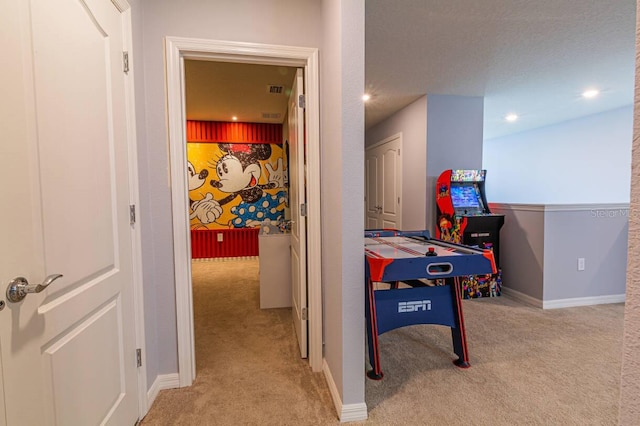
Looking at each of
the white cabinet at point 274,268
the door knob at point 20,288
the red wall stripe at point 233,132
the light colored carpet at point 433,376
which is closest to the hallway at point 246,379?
the light colored carpet at point 433,376

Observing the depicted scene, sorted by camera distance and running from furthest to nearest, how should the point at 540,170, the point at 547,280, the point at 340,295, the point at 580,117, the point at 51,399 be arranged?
the point at 540,170, the point at 580,117, the point at 547,280, the point at 340,295, the point at 51,399

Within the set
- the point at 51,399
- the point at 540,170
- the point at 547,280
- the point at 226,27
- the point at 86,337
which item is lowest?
the point at 547,280

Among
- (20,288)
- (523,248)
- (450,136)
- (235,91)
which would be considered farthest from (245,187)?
(20,288)

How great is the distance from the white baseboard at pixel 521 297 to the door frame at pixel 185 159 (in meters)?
2.53

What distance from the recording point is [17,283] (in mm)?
813

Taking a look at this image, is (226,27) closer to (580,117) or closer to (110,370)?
(110,370)

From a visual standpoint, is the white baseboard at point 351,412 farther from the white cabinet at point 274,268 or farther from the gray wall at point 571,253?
the gray wall at point 571,253

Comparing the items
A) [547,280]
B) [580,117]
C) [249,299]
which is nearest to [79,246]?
[249,299]

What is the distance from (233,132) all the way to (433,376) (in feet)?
15.6

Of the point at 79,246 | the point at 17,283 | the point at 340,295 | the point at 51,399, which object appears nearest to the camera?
the point at 17,283

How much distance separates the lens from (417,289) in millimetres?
1969

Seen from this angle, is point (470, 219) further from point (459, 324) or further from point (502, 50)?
point (502, 50)

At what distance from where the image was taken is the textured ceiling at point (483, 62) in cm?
211

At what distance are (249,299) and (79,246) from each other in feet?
7.99
